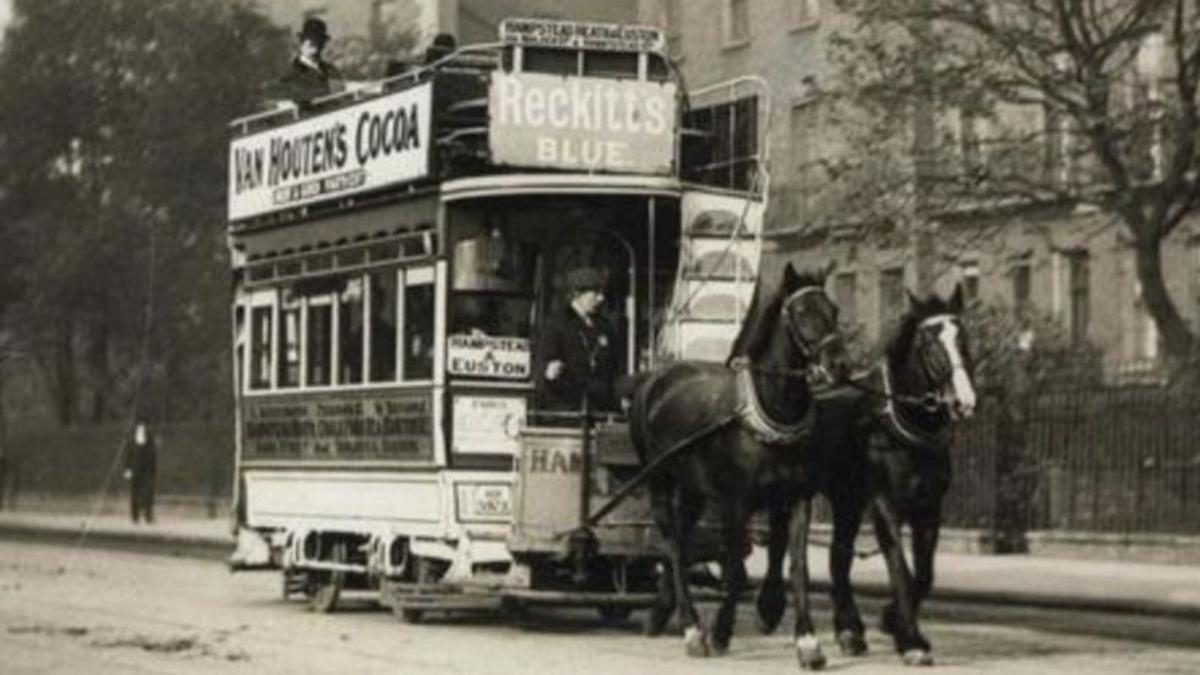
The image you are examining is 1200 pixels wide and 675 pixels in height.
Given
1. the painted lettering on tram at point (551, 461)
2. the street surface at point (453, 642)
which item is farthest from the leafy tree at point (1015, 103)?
the painted lettering on tram at point (551, 461)

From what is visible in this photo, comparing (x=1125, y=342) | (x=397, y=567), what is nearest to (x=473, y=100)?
(x=397, y=567)

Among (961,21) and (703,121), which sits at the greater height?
(961,21)

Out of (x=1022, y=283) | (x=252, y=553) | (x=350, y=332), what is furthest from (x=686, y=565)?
(x=1022, y=283)

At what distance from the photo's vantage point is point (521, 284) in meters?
18.6

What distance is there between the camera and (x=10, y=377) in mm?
87375

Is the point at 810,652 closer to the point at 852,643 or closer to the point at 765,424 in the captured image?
the point at 852,643

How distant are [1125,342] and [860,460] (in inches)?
1179

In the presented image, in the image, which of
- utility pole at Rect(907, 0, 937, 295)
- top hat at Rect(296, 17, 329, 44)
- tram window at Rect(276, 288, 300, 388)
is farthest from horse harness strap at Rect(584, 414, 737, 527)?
utility pole at Rect(907, 0, 937, 295)

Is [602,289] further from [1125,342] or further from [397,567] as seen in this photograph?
[1125,342]

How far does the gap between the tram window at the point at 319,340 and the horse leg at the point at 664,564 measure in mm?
4344

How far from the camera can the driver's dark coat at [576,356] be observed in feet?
58.6

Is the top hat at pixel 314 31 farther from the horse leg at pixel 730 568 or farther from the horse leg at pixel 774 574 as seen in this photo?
the horse leg at pixel 774 574

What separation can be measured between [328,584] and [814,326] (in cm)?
682

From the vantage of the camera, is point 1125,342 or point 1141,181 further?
point 1125,342
